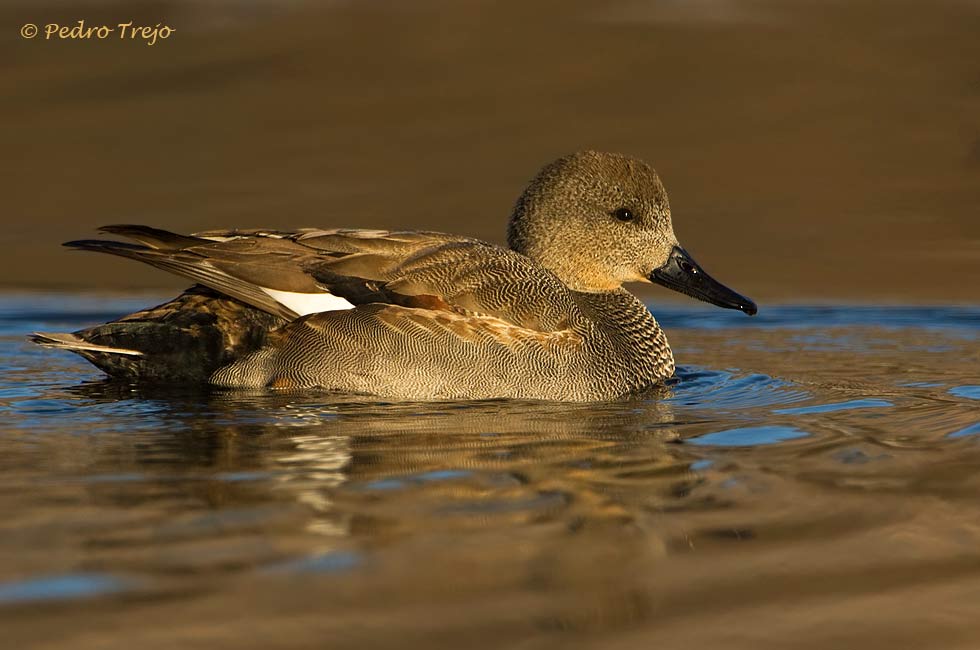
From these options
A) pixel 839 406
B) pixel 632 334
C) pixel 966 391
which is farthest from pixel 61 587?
pixel 966 391

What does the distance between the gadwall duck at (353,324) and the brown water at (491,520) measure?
0.47 feet

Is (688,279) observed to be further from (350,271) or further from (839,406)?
(350,271)

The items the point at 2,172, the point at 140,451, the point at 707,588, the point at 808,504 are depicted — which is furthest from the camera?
the point at 2,172

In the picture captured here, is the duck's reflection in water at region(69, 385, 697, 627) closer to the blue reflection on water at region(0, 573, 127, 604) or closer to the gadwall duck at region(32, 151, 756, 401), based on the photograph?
the gadwall duck at region(32, 151, 756, 401)

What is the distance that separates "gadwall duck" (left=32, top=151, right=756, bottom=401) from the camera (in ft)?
18.8

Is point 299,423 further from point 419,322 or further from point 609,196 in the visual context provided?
point 609,196

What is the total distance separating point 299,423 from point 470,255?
3.94ft

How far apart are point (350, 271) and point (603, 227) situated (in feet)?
4.60

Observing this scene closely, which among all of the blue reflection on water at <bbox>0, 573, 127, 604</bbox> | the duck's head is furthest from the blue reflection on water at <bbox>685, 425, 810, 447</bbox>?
the blue reflection on water at <bbox>0, 573, 127, 604</bbox>

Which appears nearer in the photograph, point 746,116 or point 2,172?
point 2,172

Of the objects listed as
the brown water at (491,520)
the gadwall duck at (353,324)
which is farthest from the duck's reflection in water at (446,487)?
the gadwall duck at (353,324)

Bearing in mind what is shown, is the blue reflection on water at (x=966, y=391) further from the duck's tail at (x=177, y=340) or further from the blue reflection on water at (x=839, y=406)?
the duck's tail at (x=177, y=340)

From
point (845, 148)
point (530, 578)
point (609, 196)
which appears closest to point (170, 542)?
point (530, 578)

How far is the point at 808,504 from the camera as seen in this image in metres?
4.10
